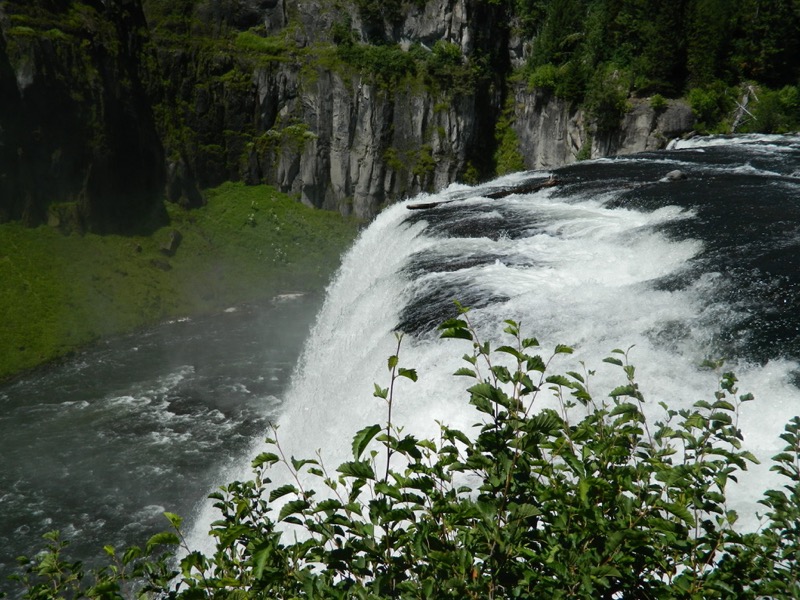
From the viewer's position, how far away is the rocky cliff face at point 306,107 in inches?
1506

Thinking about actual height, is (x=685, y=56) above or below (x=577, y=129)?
above

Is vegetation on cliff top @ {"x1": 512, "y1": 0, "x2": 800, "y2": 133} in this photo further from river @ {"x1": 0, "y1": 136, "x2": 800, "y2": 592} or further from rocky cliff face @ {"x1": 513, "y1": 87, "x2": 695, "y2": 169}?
river @ {"x1": 0, "y1": 136, "x2": 800, "y2": 592}

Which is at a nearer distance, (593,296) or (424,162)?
(593,296)

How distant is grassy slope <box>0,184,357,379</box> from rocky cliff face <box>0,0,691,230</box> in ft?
6.32

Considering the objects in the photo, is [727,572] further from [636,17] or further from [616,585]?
[636,17]

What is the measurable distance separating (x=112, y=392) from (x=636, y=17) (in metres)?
43.3

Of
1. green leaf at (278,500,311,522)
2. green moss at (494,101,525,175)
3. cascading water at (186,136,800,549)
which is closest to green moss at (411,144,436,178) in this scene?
green moss at (494,101,525,175)

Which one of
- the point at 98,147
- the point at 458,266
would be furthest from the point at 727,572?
the point at 98,147

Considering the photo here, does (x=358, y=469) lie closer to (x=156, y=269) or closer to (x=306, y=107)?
(x=156, y=269)

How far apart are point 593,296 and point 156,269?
31.3 meters

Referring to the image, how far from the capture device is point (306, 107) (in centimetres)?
4356

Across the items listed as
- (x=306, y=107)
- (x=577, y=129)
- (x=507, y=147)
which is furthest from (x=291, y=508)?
(x=507, y=147)

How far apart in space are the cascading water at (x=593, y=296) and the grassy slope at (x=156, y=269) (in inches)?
586

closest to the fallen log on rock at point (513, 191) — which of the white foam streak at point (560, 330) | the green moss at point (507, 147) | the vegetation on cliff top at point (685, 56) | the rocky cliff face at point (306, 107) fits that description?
the white foam streak at point (560, 330)
